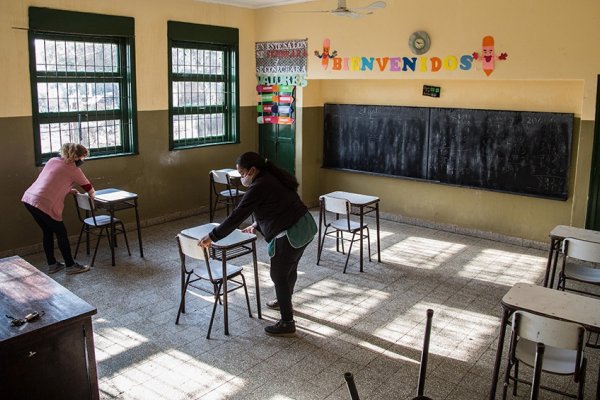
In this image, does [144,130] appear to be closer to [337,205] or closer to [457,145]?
[337,205]

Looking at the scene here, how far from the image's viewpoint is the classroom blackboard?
6359 mm

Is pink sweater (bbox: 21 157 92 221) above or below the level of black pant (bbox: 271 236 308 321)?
above

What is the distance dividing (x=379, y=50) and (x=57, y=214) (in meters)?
4.30

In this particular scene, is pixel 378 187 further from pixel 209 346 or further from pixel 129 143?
pixel 209 346

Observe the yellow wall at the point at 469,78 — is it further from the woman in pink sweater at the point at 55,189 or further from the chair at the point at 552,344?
the woman in pink sweater at the point at 55,189

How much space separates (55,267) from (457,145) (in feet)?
16.1

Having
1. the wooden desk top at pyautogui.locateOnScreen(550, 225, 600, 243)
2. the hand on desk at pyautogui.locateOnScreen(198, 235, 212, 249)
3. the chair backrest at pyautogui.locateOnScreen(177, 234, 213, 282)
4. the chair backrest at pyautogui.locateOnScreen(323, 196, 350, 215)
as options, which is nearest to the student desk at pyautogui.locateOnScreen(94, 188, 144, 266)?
the chair backrest at pyautogui.locateOnScreen(177, 234, 213, 282)

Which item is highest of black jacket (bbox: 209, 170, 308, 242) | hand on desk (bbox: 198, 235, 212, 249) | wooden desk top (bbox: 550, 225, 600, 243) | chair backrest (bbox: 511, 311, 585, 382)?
black jacket (bbox: 209, 170, 308, 242)

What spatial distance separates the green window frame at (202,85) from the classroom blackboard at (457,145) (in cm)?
152

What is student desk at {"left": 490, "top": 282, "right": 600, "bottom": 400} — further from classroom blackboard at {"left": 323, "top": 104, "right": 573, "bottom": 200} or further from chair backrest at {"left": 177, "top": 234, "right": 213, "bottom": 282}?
classroom blackboard at {"left": 323, "top": 104, "right": 573, "bottom": 200}

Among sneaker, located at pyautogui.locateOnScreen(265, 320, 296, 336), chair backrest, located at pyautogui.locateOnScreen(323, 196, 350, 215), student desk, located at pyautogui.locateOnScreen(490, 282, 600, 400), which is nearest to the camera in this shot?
student desk, located at pyautogui.locateOnScreen(490, 282, 600, 400)

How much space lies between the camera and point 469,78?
21.1ft

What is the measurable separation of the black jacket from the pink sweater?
2.35 metres

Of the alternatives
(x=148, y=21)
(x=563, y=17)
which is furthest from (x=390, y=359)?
(x=148, y=21)
